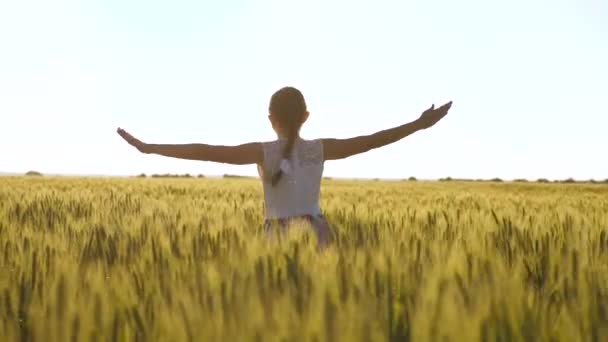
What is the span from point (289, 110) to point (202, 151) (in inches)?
20.4

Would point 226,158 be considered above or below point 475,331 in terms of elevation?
above

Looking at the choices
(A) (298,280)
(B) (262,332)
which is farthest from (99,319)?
(A) (298,280)

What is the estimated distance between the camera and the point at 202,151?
3.07 metres

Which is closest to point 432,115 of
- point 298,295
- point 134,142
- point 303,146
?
point 303,146

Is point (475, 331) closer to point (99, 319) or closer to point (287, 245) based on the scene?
point (99, 319)

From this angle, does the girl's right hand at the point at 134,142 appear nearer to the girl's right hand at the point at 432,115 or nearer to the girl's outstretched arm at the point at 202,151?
the girl's outstretched arm at the point at 202,151

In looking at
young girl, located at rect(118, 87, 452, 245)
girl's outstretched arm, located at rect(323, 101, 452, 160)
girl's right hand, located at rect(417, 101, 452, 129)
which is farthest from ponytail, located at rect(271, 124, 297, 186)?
girl's right hand, located at rect(417, 101, 452, 129)

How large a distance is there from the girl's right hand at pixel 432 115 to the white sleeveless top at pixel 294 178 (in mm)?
561

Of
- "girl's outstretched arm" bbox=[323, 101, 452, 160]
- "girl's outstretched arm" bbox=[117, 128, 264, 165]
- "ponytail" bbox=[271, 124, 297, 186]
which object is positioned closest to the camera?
"girl's outstretched arm" bbox=[117, 128, 264, 165]

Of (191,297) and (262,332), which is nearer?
(262,332)

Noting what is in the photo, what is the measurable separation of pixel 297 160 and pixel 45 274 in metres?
1.76

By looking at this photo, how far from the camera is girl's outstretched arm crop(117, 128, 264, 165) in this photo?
307 centimetres

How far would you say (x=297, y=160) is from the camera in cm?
348

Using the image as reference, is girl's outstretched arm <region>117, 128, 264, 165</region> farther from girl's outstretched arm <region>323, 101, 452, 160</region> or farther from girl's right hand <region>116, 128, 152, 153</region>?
girl's outstretched arm <region>323, 101, 452, 160</region>
